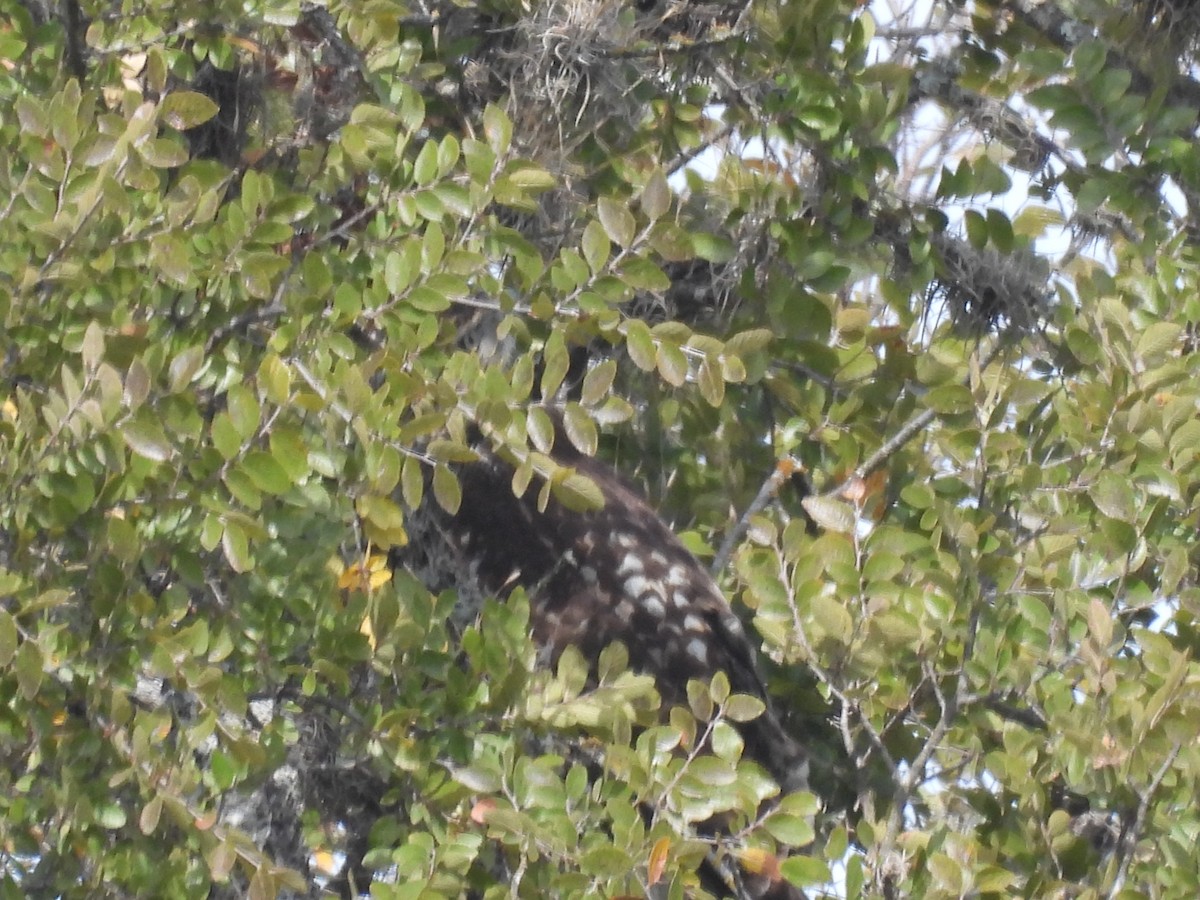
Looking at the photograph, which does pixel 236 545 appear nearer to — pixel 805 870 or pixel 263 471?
pixel 263 471

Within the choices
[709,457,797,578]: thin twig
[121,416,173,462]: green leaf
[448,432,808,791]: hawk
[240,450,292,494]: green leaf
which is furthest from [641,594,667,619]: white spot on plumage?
[121,416,173,462]: green leaf

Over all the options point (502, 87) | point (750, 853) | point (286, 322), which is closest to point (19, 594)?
point (286, 322)

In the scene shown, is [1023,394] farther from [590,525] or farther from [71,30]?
[71,30]

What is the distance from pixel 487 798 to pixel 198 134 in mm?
1631

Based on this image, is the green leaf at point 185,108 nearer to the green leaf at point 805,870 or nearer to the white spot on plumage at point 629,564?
the green leaf at point 805,870

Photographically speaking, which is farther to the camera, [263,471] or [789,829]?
[789,829]

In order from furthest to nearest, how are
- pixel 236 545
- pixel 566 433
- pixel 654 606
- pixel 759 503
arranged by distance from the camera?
pixel 654 606
pixel 759 503
pixel 566 433
pixel 236 545

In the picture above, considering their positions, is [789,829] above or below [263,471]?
below

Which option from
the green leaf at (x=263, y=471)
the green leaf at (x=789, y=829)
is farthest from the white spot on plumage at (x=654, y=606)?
the green leaf at (x=263, y=471)

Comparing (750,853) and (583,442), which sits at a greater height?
(583,442)

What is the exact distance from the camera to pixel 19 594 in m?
1.78

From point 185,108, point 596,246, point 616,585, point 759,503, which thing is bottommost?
point 616,585

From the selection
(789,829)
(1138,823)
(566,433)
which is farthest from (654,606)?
(1138,823)

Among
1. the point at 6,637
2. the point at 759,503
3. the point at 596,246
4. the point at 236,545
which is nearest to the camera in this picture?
the point at 6,637
